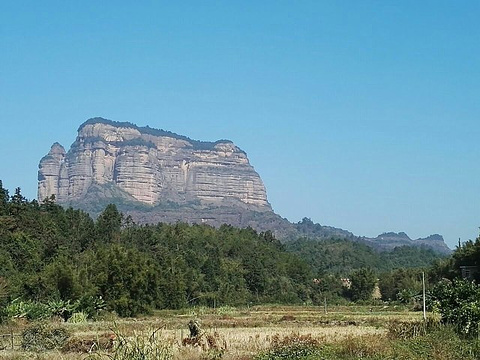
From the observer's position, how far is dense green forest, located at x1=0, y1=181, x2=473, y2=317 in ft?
176

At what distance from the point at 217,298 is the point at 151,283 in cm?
2315

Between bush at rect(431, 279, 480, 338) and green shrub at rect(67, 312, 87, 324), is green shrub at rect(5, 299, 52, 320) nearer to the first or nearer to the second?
green shrub at rect(67, 312, 87, 324)

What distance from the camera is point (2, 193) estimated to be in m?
75.7

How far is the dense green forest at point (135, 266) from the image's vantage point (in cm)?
5366

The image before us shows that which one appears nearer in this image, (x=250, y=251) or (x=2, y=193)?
(x=2, y=193)

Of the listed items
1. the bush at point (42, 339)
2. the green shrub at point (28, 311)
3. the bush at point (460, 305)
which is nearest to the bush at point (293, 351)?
the bush at point (460, 305)

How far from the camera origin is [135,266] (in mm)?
58875

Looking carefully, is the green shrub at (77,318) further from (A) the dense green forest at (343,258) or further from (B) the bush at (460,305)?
(A) the dense green forest at (343,258)

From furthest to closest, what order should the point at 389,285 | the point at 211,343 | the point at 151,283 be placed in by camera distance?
the point at 389,285 → the point at 151,283 → the point at 211,343

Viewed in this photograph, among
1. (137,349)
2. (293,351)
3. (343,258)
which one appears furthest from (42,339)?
(343,258)

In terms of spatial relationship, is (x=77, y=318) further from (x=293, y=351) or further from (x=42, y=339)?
(x=293, y=351)

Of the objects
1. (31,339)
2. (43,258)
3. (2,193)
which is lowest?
(31,339)

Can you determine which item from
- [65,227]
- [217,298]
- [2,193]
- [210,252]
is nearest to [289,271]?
[210,252]

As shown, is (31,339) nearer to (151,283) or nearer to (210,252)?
(151,283)
